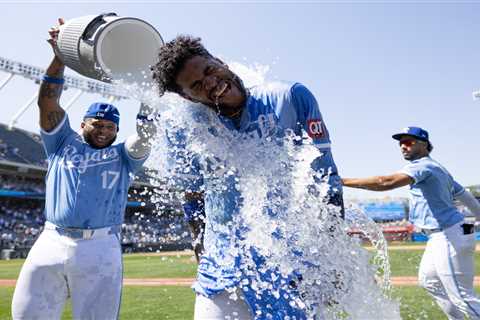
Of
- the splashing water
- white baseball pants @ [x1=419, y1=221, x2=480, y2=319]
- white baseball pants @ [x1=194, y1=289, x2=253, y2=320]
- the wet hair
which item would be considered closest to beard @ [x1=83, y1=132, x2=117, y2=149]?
the splashing water

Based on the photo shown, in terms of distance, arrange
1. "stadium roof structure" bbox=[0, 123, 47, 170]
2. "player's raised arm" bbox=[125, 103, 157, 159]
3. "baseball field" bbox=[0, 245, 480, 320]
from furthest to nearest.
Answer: "stadium roof structure" bbox=[0, 123, 47, 170]
"baseball field" bbox=[0, 245, 480, 320]
"player's raised arm" bbox=[125, 103, 157, 159]

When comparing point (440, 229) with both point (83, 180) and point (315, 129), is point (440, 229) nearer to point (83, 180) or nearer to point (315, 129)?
point (315, 129)

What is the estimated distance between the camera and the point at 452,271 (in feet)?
15.2

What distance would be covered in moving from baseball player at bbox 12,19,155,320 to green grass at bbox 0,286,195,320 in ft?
10.4

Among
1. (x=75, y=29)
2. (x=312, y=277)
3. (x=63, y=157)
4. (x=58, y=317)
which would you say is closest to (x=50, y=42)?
(x=75, y=29)

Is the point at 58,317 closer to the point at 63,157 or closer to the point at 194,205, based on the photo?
the point at 63,157

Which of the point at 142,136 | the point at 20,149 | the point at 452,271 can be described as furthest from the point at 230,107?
the point at 20,149

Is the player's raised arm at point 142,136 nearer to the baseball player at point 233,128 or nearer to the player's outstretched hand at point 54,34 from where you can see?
the player's outstretched hand at point 54,34

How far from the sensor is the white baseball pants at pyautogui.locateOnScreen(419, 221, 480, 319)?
4.55 m

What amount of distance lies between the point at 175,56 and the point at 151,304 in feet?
21.9

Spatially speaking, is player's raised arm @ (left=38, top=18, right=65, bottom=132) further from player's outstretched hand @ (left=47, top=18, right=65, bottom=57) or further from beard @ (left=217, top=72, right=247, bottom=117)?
beard @ (left=217, top=72, right=247, bottom=117)

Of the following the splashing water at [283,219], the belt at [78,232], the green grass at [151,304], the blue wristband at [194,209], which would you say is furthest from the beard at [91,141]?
the green grass at [151,304]

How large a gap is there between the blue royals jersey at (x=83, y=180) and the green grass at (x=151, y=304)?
322 cm

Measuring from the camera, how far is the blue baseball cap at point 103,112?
393 centimetres
